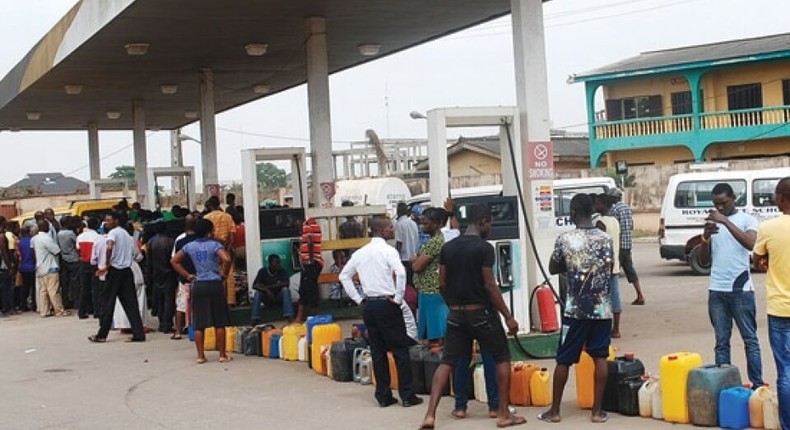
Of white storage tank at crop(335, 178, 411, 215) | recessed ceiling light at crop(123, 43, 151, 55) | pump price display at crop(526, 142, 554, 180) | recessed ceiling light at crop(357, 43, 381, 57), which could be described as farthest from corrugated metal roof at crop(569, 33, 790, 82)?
pump price display at crop(526, 142, 554, 180)

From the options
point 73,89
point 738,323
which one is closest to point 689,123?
point 73,89

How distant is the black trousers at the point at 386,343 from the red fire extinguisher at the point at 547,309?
254cm

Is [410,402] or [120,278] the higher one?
[120,278]

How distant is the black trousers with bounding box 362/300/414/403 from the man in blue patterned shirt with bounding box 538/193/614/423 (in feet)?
5.34

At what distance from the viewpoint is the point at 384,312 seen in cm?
946

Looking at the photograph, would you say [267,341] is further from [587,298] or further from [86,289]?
[86,289]

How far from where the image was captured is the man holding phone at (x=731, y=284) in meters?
8.71

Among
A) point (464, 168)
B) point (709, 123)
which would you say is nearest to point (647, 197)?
point (709, 123)

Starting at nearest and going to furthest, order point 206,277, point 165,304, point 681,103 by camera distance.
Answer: point 206,277, point 165,304, point 681,103

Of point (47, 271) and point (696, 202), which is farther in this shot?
point (696, 202)

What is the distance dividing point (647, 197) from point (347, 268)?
27.4 m

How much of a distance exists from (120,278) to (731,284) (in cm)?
927

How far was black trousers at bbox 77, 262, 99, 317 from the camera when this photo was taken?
18453 mm

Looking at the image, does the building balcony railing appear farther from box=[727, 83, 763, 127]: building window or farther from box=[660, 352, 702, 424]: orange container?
box=[660, 352, 702, 424]: orange container
